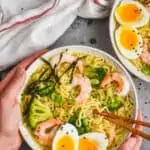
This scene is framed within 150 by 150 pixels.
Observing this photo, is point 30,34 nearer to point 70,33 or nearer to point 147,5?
point 70,33

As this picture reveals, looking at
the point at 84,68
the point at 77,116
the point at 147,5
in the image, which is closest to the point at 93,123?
Result: the point at 77,116

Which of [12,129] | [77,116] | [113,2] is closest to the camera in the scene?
[12,129]

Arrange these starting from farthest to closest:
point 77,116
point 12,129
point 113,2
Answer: point 113,2, point 77,116, point 12,129

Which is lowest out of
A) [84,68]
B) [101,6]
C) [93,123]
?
[93,123]

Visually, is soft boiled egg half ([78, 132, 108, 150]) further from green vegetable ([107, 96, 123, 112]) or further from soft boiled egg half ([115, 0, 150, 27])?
soft boiled egg half ([115, 0, 150, 27])

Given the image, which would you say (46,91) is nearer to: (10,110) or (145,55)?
(10,110)

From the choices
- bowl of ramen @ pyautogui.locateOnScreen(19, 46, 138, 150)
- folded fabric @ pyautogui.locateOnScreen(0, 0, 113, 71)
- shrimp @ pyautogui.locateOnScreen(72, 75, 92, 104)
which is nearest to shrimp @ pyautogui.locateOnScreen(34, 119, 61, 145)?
bowl of ramen @ pyautogui.locateOnScreen(19, 46, 138, 150)
